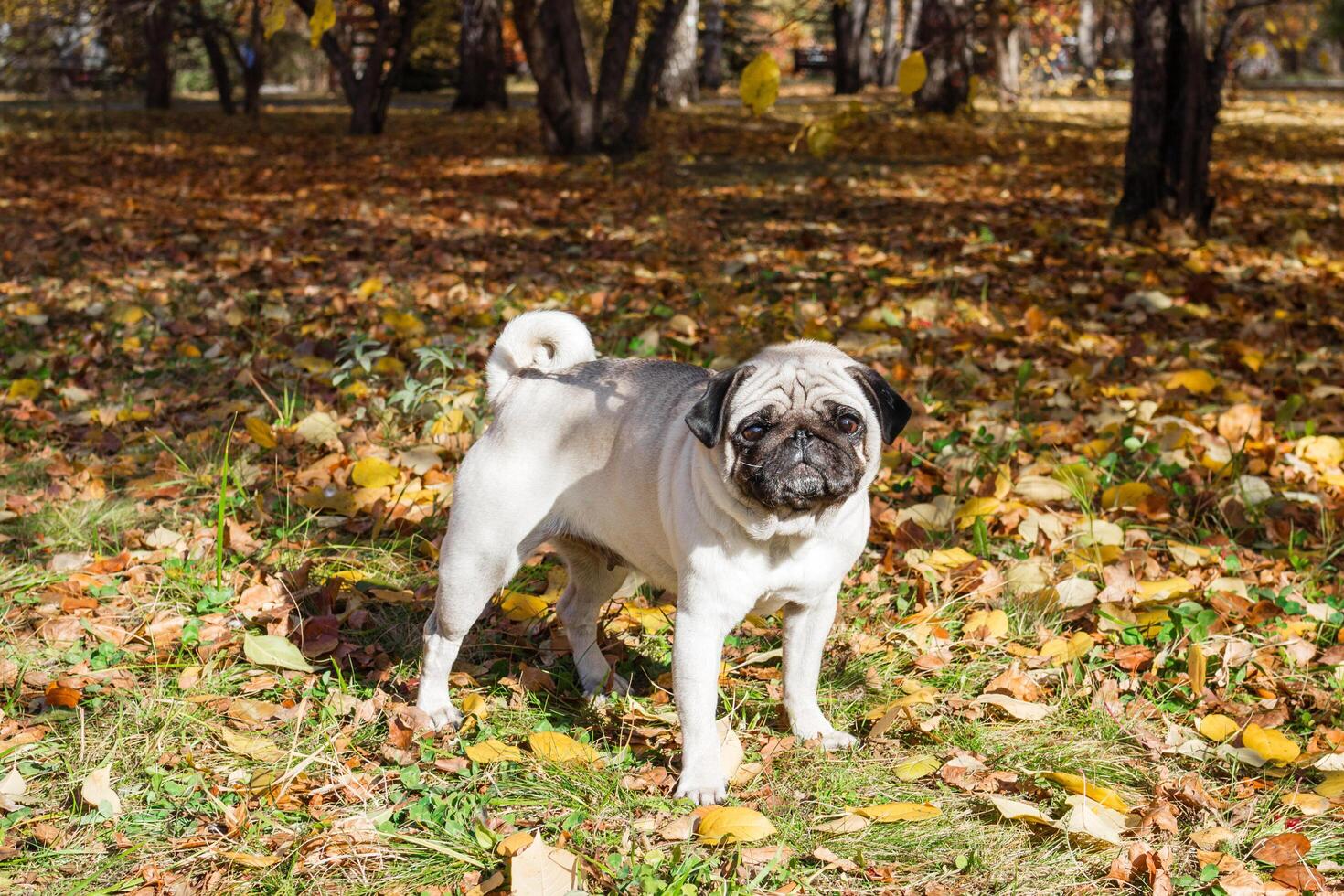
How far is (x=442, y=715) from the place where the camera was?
3.49 m

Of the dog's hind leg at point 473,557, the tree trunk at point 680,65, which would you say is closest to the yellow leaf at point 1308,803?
the dog's hind leg at point 473,557

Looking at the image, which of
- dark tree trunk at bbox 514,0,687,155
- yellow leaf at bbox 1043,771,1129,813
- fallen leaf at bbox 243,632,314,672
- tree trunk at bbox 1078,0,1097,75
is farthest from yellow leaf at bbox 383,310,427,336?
tree trunk at bbox 1078,0,1097,75

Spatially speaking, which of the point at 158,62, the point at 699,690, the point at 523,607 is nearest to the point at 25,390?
the point at 523,607

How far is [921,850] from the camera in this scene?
2.95 m

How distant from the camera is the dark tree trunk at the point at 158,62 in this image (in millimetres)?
21531

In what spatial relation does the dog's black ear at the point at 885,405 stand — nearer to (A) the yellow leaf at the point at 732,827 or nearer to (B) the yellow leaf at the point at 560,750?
(A) the yellow leaf at the point at 732,827

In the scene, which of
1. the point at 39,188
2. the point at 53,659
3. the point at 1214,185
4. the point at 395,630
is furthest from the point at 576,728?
the point at 39,188

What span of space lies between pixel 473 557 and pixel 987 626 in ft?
5.90

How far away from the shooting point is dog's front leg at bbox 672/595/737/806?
299 centimetres

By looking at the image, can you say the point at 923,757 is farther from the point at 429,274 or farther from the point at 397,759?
the point at 429,274

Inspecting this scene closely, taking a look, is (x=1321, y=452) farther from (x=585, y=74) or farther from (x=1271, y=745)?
(x=585, y=74)

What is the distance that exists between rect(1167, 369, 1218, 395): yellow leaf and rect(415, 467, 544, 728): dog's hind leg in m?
4.03

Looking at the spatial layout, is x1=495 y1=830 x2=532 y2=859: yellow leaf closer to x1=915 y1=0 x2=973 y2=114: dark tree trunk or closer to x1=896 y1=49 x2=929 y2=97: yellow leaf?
x1=896 y1=49 x2=929 y2=97: yellow leaf

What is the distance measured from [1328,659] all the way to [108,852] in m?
3.68
